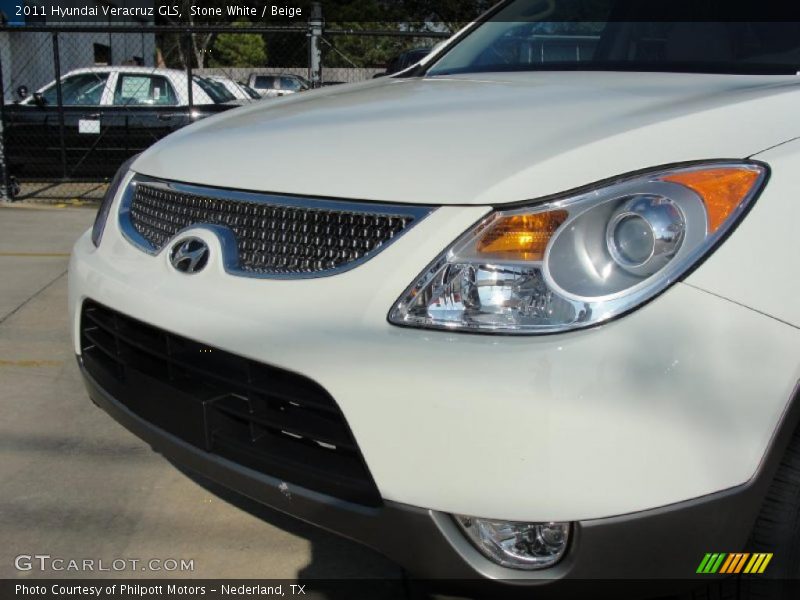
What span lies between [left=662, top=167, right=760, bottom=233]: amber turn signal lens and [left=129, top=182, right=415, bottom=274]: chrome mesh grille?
565mm

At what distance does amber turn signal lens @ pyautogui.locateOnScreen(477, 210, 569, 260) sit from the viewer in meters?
1.66

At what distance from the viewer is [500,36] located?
340cm

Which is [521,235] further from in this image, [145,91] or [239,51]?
[239,51]

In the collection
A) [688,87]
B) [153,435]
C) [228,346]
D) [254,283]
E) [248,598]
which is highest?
[688,87]

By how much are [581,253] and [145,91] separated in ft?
34.8

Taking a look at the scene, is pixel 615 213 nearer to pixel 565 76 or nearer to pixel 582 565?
pixel 582 565

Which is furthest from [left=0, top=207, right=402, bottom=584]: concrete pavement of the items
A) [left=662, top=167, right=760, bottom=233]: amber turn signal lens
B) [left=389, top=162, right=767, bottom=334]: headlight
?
[left=662, top=167, right=760, bottom=233]: amber turn signal lens

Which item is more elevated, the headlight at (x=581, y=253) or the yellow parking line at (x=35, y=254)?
the headlight at (x=581, y=253)

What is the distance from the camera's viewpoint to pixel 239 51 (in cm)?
3716

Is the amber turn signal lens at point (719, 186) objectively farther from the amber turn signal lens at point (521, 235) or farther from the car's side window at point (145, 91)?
the car's side window at point (145, 91)

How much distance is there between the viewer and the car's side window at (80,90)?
11.1 metres

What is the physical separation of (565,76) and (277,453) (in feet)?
4.85

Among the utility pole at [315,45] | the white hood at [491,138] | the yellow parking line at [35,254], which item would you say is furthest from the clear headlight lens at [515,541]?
the utility pole at [315,45]

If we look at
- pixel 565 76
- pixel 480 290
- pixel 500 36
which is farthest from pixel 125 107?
pixel 480 290
